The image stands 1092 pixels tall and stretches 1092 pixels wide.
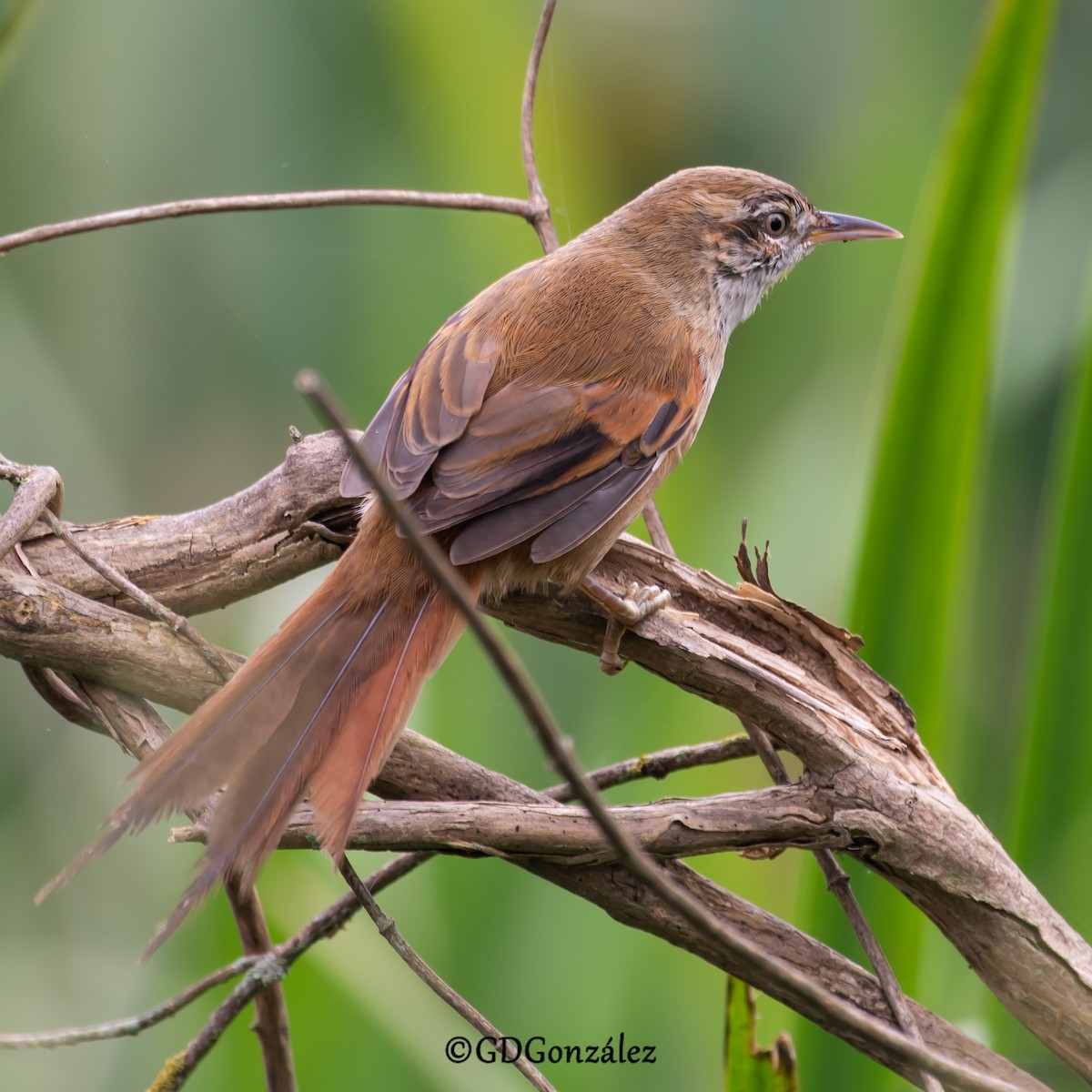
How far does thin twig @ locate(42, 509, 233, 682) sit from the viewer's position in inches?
A: 58.5

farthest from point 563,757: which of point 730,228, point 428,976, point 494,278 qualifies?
point 494,278

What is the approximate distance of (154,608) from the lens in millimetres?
1482

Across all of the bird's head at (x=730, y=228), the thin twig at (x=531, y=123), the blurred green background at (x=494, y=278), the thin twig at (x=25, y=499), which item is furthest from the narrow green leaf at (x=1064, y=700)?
the thin twig at (x=25, y=499)

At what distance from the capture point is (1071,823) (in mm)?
1976

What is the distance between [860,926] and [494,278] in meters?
1.92

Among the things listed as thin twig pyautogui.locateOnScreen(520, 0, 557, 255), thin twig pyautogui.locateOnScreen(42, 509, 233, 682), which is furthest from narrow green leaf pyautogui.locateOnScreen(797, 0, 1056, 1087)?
thin twig pyautogui.locateOnScreen(42, 509, 233, 682)

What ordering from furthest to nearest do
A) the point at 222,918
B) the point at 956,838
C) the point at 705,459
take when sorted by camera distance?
the point at 705,459 → the point at 222,918 → the point at 956,838

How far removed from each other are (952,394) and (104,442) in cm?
215

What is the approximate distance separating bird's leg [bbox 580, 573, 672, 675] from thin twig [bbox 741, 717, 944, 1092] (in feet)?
0.68

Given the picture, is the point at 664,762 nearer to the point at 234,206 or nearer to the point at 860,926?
the point at 860,926

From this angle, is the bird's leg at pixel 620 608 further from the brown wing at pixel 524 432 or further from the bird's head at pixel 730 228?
the bird's head at pixel 730 228

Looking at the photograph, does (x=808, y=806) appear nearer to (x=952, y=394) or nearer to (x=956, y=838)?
(x=956, y=838)

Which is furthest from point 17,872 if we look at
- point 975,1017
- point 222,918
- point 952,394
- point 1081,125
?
point 1081,125

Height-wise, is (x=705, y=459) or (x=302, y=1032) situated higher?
(x=705, y=459)
